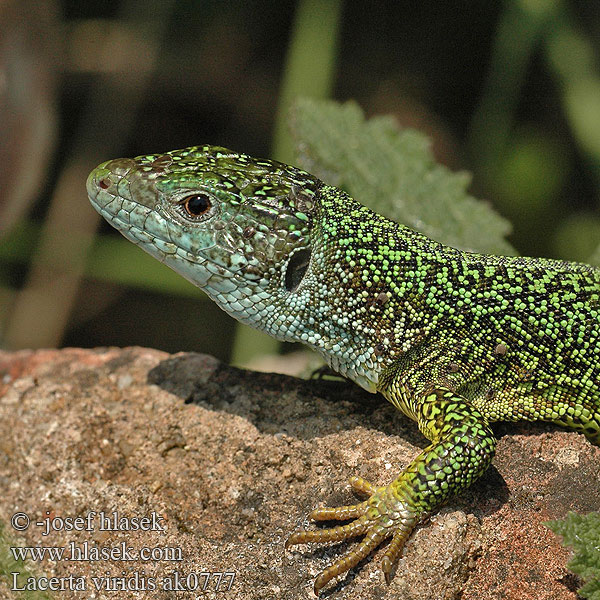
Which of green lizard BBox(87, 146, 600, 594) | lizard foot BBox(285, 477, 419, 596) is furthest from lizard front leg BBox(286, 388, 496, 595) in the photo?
green lizard BBox(87, 146, 600, 594)

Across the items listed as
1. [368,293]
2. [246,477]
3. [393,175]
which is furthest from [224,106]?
[246,477]

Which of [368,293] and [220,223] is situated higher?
[220,223]

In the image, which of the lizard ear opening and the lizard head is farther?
the lizard ear opening

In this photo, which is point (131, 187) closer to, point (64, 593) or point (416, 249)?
point (416, 249)

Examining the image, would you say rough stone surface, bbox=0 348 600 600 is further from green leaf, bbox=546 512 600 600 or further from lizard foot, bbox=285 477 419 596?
green leaf, bbox=546 512 600 600

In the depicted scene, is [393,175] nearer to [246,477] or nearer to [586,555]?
[246,477]

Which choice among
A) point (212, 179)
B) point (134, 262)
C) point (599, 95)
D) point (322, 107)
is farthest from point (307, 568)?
point (599, 95)
